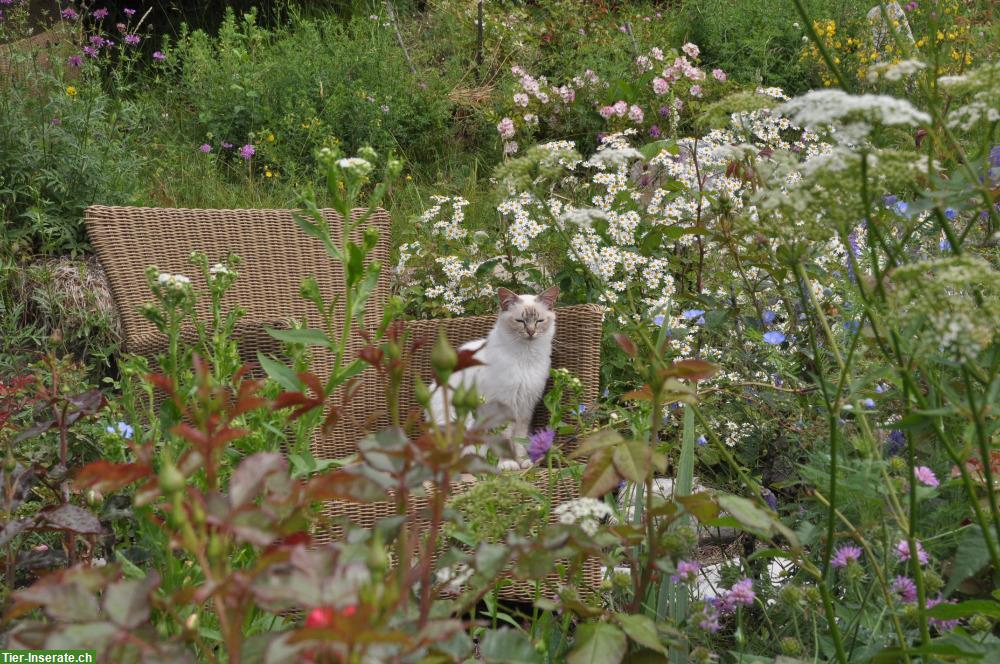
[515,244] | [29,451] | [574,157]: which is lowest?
[29,451]

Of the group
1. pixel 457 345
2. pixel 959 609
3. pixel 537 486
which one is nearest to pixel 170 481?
pixel 959 609

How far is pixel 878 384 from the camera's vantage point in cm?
224

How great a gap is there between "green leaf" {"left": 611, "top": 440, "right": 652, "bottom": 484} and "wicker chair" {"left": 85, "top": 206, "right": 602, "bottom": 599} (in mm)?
1474

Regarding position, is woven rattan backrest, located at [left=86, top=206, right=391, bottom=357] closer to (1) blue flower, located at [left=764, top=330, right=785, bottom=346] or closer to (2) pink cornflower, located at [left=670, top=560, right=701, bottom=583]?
(1) blue flower, located at [left=764, top=330, right=785, bottom=346]

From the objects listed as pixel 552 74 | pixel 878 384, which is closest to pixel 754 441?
pixel 878 384

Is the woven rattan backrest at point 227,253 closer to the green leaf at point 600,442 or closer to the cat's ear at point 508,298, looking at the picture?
the cat's ear at point 508,298

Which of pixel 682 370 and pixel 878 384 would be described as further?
pixel 878 384

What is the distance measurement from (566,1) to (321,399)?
6825 millimetres

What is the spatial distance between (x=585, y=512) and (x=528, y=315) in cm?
201

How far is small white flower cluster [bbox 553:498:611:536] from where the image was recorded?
3.61ft

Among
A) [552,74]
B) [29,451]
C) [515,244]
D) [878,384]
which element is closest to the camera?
[878,384]

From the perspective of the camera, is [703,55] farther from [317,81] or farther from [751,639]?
[751,639]

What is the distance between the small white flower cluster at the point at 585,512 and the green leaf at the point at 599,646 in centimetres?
11

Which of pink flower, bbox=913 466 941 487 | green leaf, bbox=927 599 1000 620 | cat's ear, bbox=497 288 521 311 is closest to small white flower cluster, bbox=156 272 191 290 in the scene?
green leaf, bbox=927 599 1000 620
